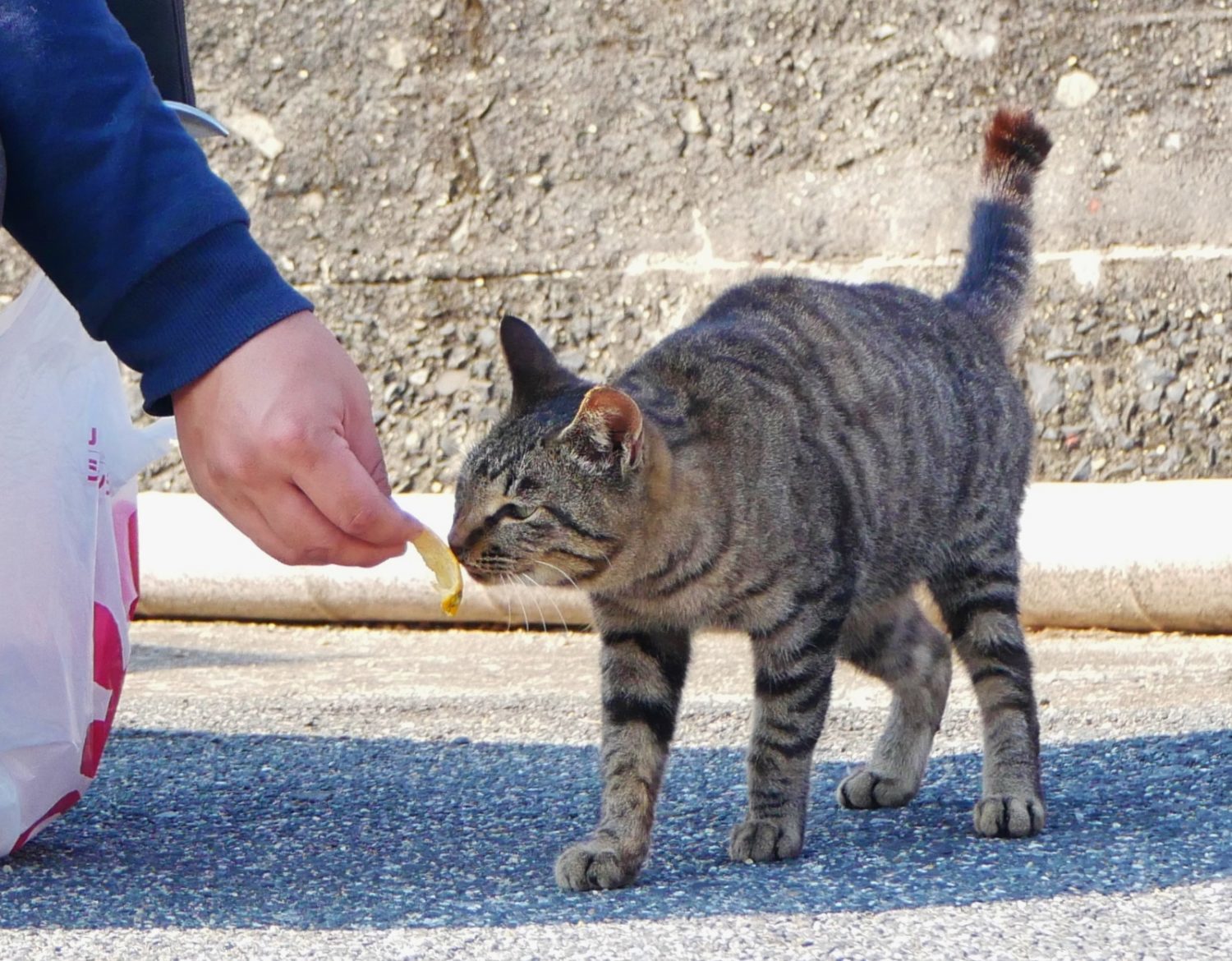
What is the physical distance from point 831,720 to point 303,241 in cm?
263

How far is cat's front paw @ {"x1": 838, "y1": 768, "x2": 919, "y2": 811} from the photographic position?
276cm

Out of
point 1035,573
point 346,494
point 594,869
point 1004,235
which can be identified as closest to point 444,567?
point 594,869

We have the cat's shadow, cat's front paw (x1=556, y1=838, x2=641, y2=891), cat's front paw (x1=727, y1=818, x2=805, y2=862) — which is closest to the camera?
the cat's shadow

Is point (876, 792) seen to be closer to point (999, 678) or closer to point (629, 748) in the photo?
point (999, 678)

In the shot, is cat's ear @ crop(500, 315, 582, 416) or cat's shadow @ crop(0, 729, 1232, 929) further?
cat's ear @ crop(500, 315, 582, 416)

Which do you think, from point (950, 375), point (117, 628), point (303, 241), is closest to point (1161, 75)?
point (950, 375)

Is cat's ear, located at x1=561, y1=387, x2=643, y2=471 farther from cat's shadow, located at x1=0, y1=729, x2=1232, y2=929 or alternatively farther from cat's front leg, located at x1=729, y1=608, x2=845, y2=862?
cat's shadow, located at x1=0, y1=729, x2=1232, y2=929

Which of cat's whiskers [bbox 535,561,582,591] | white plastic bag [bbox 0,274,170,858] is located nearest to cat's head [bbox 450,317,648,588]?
cat's whiskers [bbox 535,561,582,591]

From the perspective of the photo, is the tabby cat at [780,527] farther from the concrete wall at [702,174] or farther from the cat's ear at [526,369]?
the concrete wall at [702,174]

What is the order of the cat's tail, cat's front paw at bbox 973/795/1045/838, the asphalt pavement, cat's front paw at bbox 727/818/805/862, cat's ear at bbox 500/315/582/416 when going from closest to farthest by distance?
the asphalt pavement < cat's front paw at bbox 727/818/805/862 < cat's front paw at bbox 973/795/1045/838 < cat's ear at bbox 500/315/582/416 < the cat's tail

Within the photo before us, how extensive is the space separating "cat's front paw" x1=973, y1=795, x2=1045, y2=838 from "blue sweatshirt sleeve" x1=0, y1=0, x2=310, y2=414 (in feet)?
4.91

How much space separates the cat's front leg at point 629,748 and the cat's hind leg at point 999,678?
53 centimetres

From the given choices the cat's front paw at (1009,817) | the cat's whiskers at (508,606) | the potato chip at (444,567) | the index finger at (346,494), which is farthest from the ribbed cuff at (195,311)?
the cat's whiskers at (508,606)

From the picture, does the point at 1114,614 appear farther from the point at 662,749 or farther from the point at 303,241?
the point at 303,241
